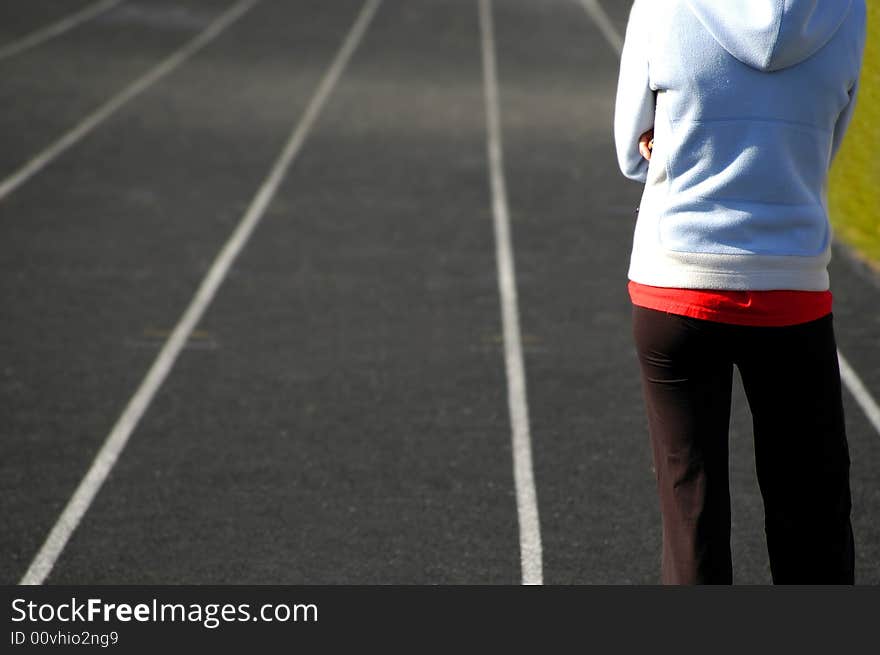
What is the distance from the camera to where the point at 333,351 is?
6723 mm

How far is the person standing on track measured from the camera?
99.7 inches

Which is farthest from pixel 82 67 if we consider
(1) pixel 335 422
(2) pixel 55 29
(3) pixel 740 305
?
(3) pixel 740 305

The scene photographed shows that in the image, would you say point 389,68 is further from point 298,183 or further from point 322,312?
point 322,312

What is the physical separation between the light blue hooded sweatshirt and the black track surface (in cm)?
190

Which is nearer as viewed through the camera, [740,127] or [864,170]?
[740,127]

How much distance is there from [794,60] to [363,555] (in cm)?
242

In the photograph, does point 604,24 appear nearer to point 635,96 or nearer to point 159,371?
point 159,371

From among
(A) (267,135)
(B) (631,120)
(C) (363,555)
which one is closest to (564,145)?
(A) (267,135)

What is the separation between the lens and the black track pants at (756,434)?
267 centimetres

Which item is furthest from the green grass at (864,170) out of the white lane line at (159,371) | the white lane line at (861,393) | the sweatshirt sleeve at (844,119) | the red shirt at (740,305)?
the red shirt at (740,305)

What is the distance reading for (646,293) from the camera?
2.69 metres

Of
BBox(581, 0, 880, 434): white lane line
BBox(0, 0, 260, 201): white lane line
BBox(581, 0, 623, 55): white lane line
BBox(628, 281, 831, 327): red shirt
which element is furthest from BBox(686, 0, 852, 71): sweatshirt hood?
BBox(581, 0, 623, 55): white lane line

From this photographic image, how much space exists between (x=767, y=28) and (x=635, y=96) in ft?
0.91

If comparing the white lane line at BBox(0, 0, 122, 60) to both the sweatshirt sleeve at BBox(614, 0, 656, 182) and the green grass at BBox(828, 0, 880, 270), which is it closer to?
the green grass at BBox(828, 0, 880, 270)
